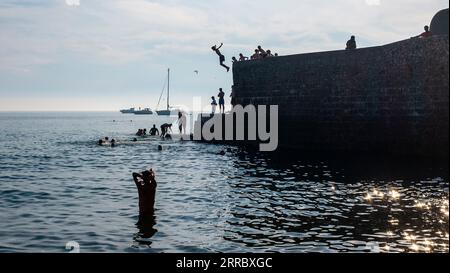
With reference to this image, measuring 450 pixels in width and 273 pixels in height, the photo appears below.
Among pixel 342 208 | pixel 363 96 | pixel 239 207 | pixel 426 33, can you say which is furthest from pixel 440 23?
pixel 239 207

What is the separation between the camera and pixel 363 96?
24734 mm

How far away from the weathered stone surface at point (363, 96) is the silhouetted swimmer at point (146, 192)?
15.1 meters

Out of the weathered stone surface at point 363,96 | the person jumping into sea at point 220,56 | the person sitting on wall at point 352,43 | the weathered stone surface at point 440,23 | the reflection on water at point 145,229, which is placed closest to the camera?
the reflection on water at point 145,229

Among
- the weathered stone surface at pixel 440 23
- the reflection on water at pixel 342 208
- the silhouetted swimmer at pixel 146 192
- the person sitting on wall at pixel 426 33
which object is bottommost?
the reflection on water at pixel 342 208

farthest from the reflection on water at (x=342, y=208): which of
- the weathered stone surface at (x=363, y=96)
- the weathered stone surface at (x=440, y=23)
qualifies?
the weathered stone surface at (x=440, y=23)

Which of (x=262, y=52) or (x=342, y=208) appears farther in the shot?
(x=262, y=52)

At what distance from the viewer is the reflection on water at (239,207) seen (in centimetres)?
942

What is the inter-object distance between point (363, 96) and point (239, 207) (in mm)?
14315

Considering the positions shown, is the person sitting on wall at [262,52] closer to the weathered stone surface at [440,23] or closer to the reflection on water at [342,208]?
the weathered stone surface at [440,23]

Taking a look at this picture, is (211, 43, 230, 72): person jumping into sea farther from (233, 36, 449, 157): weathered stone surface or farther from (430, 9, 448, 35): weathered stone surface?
(430, 9, 448, 35): weathered stone surface

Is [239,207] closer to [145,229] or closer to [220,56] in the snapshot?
[145,229]

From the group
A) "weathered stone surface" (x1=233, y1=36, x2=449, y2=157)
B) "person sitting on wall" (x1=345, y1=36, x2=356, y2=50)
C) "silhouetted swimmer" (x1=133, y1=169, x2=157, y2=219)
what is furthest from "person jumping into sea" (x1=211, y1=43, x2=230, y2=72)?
"silhouetted swimmer" (x1=133, y1=169, x2=157, y2=219)

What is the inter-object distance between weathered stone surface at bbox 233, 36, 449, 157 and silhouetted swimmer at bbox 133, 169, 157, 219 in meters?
15.1

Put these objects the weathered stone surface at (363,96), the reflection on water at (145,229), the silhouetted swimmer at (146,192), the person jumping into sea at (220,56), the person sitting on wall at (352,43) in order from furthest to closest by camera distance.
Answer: the person jumping into sea at (220,56) → the person sitting on wall at (352,43) → the weathered stone surface at (363,96) → the silhouetted swimmer at (146,192) → the reflection on water at (145,229)
